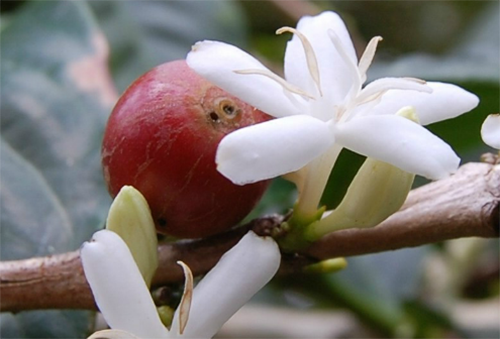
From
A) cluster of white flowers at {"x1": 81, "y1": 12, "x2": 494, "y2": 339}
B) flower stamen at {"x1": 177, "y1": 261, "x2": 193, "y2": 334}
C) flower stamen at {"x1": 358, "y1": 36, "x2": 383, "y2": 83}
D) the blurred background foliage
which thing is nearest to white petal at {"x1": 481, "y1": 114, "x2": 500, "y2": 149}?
cluster of white flowers at {"x1": 81, "y1": 12, "x2": 494, "y2": 339}

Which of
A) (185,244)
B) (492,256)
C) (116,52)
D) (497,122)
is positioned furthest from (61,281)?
(492,256)

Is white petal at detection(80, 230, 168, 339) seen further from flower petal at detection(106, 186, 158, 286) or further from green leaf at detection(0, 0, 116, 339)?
green leaf at detection(0, 0, 116, 339)

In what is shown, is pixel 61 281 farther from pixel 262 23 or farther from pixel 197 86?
pixel 262 23

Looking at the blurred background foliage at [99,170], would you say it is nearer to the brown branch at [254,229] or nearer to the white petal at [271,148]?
the brown branch at [254,229]

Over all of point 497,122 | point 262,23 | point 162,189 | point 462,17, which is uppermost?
point 462,17

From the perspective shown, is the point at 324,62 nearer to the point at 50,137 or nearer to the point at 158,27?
the point at 50,137

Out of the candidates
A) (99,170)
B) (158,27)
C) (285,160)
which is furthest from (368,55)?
(158,27)

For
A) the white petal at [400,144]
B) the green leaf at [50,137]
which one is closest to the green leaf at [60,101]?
the green leaf at [50,137]
